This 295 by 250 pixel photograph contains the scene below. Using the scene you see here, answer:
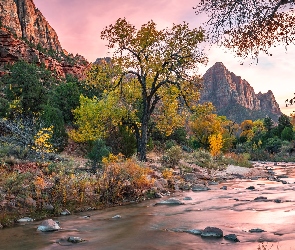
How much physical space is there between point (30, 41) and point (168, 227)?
12874 centimetres

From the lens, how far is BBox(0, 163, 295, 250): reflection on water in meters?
7.33

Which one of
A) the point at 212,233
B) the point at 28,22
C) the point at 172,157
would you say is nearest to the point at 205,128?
the point at 172,157

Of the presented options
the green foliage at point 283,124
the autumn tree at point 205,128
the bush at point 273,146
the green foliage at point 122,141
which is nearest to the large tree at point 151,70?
the green foliage at point 122,141

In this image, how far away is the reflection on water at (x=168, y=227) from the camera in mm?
7332

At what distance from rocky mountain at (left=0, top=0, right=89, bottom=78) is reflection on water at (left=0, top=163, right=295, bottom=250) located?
207 ft

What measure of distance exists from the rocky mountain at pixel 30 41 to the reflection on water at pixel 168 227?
63.1 m

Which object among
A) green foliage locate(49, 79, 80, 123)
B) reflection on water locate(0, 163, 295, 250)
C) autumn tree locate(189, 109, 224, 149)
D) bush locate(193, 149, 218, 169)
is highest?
green foliage locate(49, 79, 80, 123)

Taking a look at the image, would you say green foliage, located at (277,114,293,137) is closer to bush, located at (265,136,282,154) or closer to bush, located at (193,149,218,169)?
bush, located at (265,136,282,154)

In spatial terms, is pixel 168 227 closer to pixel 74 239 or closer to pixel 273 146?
pixel 74 239

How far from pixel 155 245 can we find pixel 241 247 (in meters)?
1.84

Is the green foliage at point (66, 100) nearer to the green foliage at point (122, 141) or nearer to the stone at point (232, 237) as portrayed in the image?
the green foliage at point (122, 141)

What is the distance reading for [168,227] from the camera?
915cm

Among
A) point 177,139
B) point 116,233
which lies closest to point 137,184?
point 116,233

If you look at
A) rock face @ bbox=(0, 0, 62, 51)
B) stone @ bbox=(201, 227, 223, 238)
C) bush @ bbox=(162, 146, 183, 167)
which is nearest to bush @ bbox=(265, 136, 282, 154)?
bush @ bbox=(162, 146, 183, 167)
